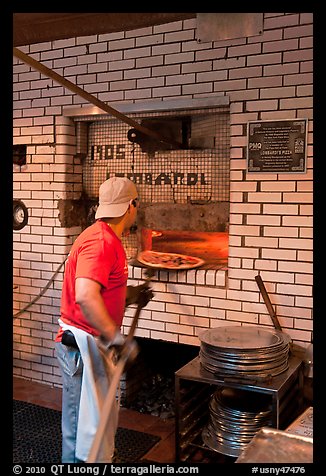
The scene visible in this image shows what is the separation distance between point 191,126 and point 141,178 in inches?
26.9

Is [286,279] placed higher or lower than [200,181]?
lower

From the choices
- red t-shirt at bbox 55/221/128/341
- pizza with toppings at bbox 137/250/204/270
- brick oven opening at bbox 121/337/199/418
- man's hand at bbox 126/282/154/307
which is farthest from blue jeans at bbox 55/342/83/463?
brick oven opening at bbox 121/337/199/418

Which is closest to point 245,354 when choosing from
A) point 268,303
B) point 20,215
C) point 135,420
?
point 268,303

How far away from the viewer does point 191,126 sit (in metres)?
4.92

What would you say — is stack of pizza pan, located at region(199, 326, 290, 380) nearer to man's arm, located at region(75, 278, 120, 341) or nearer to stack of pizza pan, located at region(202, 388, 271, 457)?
stack of pizza pan, located at region(202, 388, 271, 457)

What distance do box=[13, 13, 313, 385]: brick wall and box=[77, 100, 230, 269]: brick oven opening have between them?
0.26m

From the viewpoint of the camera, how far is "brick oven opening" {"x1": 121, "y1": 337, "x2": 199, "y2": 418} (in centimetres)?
500

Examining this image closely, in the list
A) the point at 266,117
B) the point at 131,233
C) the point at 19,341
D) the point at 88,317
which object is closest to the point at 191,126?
the point at 266,117

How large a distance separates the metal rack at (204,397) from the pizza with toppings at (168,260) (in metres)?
0.85

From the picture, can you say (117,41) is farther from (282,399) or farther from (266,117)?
(282,399)

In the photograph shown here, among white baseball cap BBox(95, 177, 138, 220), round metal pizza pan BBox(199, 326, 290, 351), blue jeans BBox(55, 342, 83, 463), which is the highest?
white baseball cap BBox(95, 177, 138, 220)

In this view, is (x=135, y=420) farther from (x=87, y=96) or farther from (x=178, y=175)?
(x=87, y=96)

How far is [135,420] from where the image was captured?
188 inches

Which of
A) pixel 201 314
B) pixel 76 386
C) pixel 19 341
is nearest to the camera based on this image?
pixel 76 386
